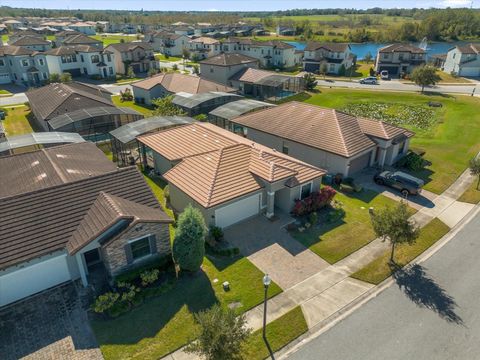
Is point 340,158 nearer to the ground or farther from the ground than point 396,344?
farther from the ground

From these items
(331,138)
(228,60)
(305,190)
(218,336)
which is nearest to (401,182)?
(331,138)

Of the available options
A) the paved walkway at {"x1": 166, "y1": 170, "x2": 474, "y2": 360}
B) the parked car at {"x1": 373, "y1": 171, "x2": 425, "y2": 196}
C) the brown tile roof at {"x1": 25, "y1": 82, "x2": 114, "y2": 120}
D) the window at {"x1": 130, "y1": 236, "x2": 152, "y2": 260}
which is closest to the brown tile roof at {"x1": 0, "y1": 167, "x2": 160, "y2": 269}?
the window at {"x1": 130, "y1": 236, "x2": 152, "y2": 260}

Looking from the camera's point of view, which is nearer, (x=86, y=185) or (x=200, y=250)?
(x=200, y=250)

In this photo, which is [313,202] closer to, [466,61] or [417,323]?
[417,323]

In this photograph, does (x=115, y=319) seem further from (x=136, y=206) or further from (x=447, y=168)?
(x=447, y=168)

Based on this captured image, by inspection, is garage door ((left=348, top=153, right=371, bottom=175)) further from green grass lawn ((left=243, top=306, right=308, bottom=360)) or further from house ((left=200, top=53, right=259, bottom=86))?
house ((left=200, top=53, right=259, bottom=86))

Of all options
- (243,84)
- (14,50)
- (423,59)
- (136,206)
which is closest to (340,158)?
(136,206)
